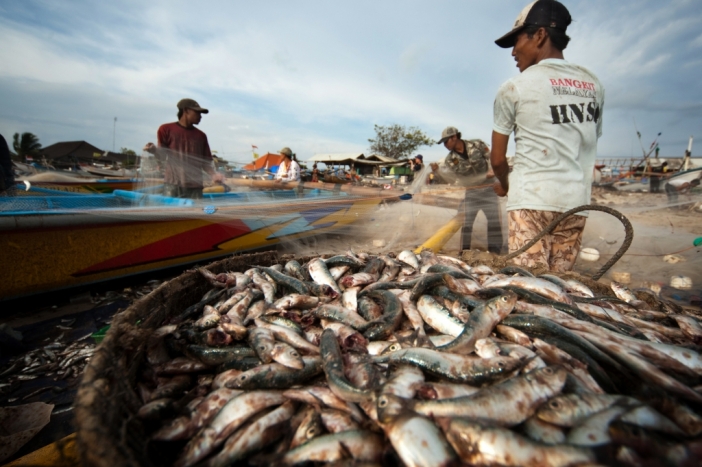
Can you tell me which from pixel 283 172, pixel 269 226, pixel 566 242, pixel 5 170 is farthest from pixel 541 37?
pixel 5 170

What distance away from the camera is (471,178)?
640 cm

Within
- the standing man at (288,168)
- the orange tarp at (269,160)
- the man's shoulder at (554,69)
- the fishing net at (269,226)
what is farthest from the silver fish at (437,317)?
Answer: the orange tarp at (269,160)

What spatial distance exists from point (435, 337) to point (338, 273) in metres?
1.30

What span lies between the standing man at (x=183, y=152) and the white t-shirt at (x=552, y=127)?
17.1 feet

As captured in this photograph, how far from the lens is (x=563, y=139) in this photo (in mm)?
3084

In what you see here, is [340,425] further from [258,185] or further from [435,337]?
[258,185]

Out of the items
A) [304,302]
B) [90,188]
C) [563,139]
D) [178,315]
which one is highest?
[563,139]

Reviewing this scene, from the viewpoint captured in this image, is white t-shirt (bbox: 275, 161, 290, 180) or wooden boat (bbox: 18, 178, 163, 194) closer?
wooden boat (bbox: 18, 178, 163, 194)

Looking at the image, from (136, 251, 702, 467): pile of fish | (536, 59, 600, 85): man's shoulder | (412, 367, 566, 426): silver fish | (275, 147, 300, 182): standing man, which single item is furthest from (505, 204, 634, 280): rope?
(275, 147, 300, 182): standing man

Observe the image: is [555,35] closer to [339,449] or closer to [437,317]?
[437,317]

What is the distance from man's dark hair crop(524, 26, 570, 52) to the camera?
9.95 feet

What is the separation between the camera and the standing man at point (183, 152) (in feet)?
18.9

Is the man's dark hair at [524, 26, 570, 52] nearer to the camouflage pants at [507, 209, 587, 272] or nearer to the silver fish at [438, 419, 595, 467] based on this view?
the camouflage pants at [507, 209, 587, 272]

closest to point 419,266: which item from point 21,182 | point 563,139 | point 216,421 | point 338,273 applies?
point 338,273
